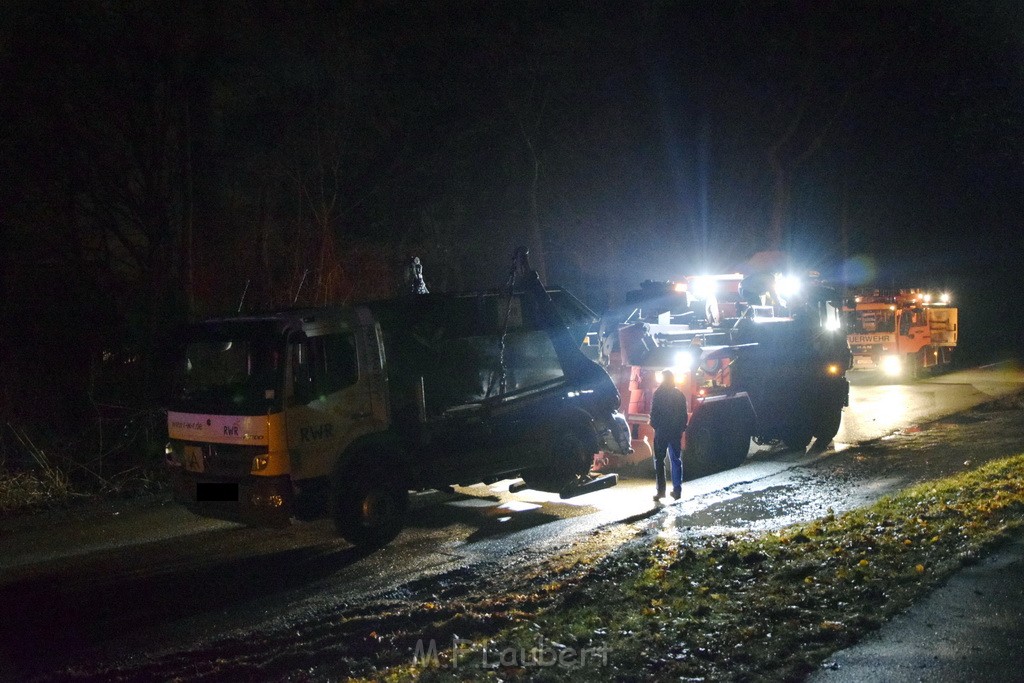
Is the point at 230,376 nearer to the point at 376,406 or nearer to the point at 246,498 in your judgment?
the point at 246,498

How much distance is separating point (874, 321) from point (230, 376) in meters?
23.7

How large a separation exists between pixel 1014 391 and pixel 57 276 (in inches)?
797

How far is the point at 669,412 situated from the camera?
11531 mm

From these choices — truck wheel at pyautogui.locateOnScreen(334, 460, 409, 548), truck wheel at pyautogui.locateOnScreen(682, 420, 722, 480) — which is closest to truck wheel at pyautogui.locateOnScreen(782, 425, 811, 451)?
truck wheel at pyautogui.locateOnScreen(682, 420, 722, 480)

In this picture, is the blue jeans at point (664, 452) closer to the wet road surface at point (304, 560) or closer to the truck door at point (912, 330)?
the wet road surface at point (304, 560)

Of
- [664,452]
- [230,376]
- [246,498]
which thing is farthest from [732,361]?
[246,498]

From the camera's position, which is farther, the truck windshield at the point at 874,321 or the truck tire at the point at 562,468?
the truck windshield at the point at 874,321

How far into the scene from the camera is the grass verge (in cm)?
556

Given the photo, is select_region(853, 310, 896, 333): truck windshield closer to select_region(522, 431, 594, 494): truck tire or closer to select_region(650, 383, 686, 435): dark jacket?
select_region(650, 383, 686, 435): dark jacket

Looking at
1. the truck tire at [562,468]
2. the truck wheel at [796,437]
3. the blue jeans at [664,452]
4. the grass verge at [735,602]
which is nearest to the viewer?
the grass verge at [735,602]

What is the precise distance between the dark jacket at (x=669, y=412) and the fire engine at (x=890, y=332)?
712 inches

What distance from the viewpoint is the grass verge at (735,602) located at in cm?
556

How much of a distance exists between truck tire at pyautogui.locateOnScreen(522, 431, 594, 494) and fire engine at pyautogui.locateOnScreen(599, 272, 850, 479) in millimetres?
1797

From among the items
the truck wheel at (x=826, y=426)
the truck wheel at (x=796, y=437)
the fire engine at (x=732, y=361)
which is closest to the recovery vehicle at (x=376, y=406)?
the fire engine at (x=732, y=361)
